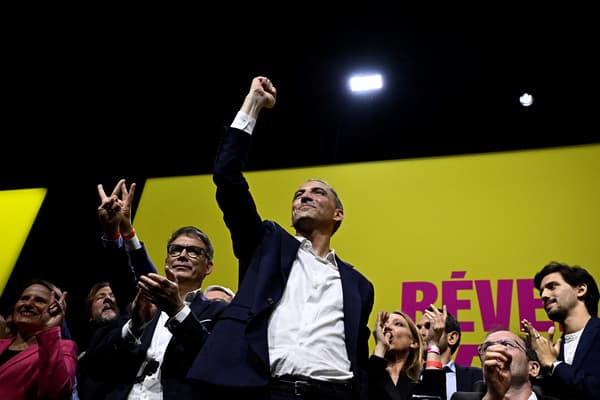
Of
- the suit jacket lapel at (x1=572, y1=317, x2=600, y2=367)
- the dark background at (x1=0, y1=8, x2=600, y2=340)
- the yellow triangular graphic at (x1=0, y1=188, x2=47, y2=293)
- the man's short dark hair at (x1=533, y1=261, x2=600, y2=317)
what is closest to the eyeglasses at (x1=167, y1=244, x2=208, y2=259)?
the suit jacket lapel at (x1=572, y1=317, x2=600, y2=367)

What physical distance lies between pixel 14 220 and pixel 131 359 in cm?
317

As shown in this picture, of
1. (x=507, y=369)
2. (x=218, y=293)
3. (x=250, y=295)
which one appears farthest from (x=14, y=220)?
(x=507, y=369)

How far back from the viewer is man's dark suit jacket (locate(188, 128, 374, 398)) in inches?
73.3

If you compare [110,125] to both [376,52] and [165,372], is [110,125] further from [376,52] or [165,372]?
[165,372]

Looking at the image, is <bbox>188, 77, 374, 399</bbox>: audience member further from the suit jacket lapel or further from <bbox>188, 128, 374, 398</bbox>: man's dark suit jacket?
the suit jacket lapel

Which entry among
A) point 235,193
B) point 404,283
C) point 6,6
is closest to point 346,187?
point 404,283

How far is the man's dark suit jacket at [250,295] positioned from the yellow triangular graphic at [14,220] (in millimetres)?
3285

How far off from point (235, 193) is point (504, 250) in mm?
2533

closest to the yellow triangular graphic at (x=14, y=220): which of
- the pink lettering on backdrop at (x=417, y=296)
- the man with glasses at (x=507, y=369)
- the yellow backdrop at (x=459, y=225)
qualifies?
the yellow backdrop at (x=459, y=225)

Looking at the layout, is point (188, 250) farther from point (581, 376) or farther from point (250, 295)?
point (581, 376)

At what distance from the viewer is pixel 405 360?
3.53m

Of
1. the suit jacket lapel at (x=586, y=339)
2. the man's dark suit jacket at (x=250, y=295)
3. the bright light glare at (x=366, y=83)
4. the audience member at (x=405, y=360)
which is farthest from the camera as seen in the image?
the bright light glare at (x=366, y=83)

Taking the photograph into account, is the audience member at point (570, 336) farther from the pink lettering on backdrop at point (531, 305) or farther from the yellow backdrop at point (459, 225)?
the yellow backdrop at point (459, 225)

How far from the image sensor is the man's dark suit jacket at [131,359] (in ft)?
7.63
